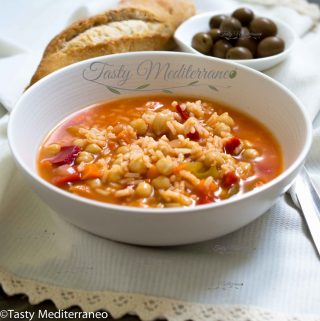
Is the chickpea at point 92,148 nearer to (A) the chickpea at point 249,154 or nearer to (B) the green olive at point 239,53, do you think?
(A) the chickpea at point 249,154

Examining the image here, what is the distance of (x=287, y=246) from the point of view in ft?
7.82

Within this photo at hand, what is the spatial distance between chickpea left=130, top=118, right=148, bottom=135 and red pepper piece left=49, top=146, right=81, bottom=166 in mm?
336

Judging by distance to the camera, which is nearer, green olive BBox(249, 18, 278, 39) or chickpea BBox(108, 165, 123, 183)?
chickpea BBox(108, 165, 123, 183)

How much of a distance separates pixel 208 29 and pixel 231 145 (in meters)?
1.73

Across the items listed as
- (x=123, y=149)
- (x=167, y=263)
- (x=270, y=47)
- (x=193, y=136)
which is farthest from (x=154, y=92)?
(x=167, y=263)

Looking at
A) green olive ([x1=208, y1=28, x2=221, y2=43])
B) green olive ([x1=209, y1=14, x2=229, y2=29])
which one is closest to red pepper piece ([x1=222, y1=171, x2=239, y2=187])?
green olive ([x1=208, y1=28, x2=221, y2=43])

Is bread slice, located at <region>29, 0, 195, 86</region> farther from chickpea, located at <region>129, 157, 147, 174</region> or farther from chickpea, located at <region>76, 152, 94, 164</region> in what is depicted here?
chickpea, located at <region>129, 157, 147, 174</region>

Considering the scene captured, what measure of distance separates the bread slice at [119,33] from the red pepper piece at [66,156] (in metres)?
0.82

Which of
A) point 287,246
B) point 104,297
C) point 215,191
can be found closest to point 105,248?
point 104,297

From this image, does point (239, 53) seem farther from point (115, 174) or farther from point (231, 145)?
point (115, 174)

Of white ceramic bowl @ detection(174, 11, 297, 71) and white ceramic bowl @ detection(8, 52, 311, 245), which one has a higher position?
white ceramic bowl @ detection(8, 52, 311, 245)
